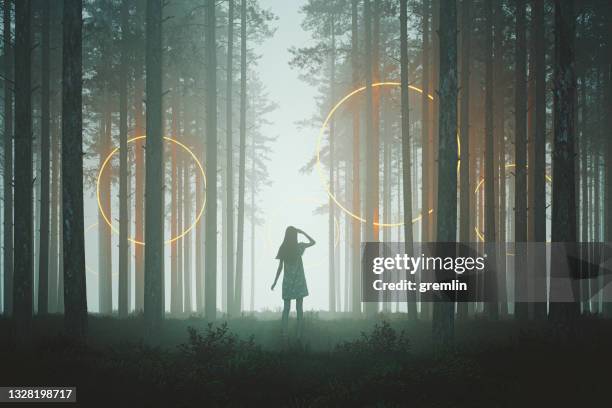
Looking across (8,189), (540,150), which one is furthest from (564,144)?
(8,189)

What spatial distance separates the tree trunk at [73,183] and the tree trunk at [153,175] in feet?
8.16

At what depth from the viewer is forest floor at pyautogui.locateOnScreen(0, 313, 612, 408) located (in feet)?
27.0

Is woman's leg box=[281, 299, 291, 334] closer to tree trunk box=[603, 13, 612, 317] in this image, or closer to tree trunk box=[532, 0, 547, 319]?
tree trunk box=[532, 0, 547, 319]

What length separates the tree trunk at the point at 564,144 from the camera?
12383 millimetres

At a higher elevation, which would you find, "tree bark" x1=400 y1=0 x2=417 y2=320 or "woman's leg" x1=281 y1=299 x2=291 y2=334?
"tree bark" x1=400 y1=0 x2=417 y2=320

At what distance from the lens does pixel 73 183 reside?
11938 millimetres

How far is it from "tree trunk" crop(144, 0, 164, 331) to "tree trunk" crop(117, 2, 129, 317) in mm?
6498

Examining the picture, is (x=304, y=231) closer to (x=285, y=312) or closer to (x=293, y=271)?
(x=285, y=312)

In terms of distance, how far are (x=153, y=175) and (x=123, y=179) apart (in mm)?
7605

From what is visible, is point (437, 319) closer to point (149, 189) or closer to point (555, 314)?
point (555, 314)

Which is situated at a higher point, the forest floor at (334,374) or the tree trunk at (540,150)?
the tree trunk at (540,150)

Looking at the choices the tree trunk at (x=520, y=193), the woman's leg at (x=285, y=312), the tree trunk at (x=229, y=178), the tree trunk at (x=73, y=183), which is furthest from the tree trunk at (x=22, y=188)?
the tree trunk at (x=520, y=193)

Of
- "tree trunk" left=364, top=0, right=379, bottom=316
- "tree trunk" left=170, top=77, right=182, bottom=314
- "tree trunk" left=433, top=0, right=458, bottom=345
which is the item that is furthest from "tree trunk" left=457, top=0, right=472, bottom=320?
"tree trunk" left=170, top=77, right=182, bottom=314

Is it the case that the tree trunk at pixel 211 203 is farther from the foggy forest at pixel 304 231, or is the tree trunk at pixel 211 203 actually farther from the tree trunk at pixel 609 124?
the tree trunk at pixel 609 124
